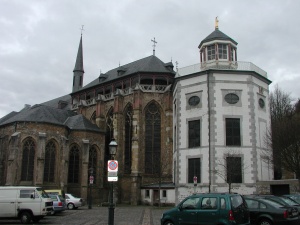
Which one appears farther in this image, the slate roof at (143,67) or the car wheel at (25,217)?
the slate roof at (143,67)

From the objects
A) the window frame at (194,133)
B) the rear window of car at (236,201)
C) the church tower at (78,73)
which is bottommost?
the rear window of car at (236,201)

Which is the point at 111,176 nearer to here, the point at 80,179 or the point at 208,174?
the point at 208,174

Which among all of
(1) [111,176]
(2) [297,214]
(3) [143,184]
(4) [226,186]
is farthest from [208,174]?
(1) [111,176]

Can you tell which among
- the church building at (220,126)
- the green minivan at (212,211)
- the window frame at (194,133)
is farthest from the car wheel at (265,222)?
the window frame at (194,133)

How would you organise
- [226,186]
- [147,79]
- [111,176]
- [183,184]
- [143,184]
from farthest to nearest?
[147,79] < [143,184] < [183,184] < [226,186] < [111,176]

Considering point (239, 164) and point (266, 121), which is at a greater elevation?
point (266, 121)

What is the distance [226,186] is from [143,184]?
462 inches

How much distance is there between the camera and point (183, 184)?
3262 cm

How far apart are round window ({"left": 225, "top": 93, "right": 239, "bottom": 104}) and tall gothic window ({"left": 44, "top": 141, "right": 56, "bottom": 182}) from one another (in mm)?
19340

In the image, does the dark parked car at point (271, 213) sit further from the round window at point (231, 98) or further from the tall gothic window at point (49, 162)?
the tall gothic window at point (49, 162)

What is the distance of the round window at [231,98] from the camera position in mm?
32531

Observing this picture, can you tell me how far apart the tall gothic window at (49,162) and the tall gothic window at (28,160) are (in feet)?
4.68

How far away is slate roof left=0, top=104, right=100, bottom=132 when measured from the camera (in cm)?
3875

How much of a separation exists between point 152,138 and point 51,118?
11.7m
